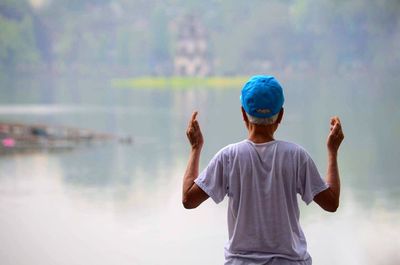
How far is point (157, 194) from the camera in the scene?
299 inches

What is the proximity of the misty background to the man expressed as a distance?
98.6 inches

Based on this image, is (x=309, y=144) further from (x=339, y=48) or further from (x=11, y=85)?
(x=11, y=85)

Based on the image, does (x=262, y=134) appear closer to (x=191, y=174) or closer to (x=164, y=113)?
(x=191, y=174)

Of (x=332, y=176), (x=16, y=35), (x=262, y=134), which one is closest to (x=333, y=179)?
(x=332, y=176)

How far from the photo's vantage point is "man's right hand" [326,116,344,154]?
1467mm

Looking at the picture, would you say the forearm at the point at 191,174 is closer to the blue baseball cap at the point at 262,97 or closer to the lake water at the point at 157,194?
the blue baseball cap at the point at 262,97

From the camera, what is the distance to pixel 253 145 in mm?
1447

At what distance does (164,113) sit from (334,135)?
18226 millimetres

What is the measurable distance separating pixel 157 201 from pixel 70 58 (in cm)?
1960

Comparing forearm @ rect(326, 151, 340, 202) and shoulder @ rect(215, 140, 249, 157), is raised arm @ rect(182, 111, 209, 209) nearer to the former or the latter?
shoulder @ rect(215, 140, 249, 157)

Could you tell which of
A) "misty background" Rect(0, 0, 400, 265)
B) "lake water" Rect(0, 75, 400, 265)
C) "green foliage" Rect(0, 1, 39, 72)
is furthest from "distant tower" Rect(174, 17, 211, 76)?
"lake water" Rect(0, 75, 400, 265)

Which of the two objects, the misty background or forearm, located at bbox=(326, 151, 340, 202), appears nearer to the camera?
→ forearm, located at bbox=(326, 151, 340, 202)

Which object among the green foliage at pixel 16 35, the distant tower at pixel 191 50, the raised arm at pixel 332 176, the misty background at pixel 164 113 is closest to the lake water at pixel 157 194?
the misty background at pixel 164 113

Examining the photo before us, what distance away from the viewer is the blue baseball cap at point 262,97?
4.66ft
